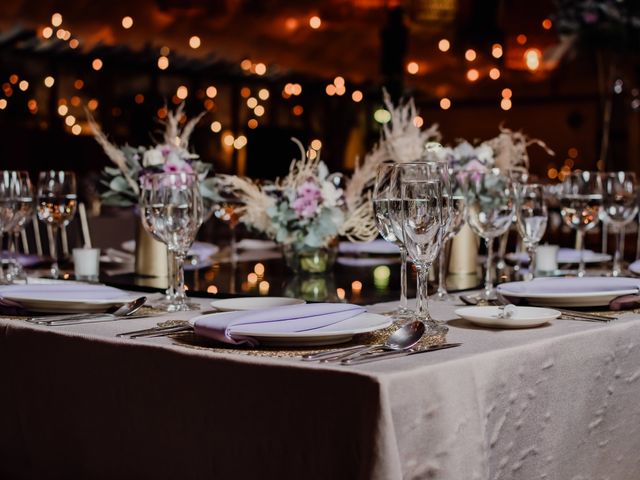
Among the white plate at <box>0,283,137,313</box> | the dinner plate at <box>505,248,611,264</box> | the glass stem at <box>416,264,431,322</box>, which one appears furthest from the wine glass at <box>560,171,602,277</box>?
the white plate at <box>0,283,137,313</box>

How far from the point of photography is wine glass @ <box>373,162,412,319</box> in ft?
4.98

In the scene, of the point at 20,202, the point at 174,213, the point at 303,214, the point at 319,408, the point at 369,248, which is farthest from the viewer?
the point at 369,248

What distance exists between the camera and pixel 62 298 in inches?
66.9

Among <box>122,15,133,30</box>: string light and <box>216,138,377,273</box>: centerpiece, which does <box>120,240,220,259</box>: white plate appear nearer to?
<box>216,138,377,273</box>: centerpiece

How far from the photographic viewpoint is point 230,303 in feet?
5.67

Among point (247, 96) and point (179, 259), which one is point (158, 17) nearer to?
point (247, 96)

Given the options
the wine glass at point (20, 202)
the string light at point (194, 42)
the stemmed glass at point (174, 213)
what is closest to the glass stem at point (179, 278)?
the stemmed glass at point (174, 213)

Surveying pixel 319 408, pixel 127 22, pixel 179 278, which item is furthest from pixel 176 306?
pixel 127 22

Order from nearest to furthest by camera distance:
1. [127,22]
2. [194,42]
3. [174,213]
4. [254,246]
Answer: [174,213], [254,246], [127,22], [194,42]

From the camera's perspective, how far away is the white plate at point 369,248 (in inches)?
112

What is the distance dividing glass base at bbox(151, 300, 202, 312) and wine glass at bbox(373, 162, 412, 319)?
36cm

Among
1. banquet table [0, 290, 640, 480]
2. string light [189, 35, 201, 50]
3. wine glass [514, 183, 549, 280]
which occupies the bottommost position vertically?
banquet table [0, 290, 640, 480]

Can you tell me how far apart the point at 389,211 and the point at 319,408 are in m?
0.42

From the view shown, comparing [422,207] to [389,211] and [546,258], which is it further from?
[546,258]
